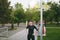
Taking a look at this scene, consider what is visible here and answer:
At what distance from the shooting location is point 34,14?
61.3 m

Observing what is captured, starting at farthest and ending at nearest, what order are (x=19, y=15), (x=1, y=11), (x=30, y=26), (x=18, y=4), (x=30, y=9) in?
1. (x=30, y=9)
2. (x=18, y=4)
3. (x=19, y=15)
4. (x=1, y=11)
5. (x=30, y=26)

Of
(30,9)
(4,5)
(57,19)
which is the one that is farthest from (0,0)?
(30,9)

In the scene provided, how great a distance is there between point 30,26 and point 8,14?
77.4 feet

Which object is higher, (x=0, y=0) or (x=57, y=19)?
(x=0, y=0)

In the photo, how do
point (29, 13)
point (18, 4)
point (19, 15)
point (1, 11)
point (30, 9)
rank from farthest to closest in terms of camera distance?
1. point (30, 9)
2. point (29, 13)
3. point (18, 4)
4. point (19, 15)
5. point (1, 11)

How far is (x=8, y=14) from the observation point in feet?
110

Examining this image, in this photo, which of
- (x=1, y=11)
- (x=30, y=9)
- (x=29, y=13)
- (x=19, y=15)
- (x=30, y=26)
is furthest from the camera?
(x=30, y=9)

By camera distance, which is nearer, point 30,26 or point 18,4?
point 30,26

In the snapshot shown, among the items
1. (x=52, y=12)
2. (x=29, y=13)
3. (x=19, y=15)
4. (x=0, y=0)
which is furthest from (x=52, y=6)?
(x=0, y=0)

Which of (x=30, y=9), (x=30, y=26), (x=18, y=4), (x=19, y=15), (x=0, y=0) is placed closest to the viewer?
(x=30, y=26)

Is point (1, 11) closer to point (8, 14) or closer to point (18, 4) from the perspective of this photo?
point (8, 14)

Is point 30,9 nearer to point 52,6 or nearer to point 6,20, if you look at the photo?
point 52,6

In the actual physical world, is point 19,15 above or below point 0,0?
below

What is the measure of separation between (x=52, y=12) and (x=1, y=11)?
2461 centimetres
